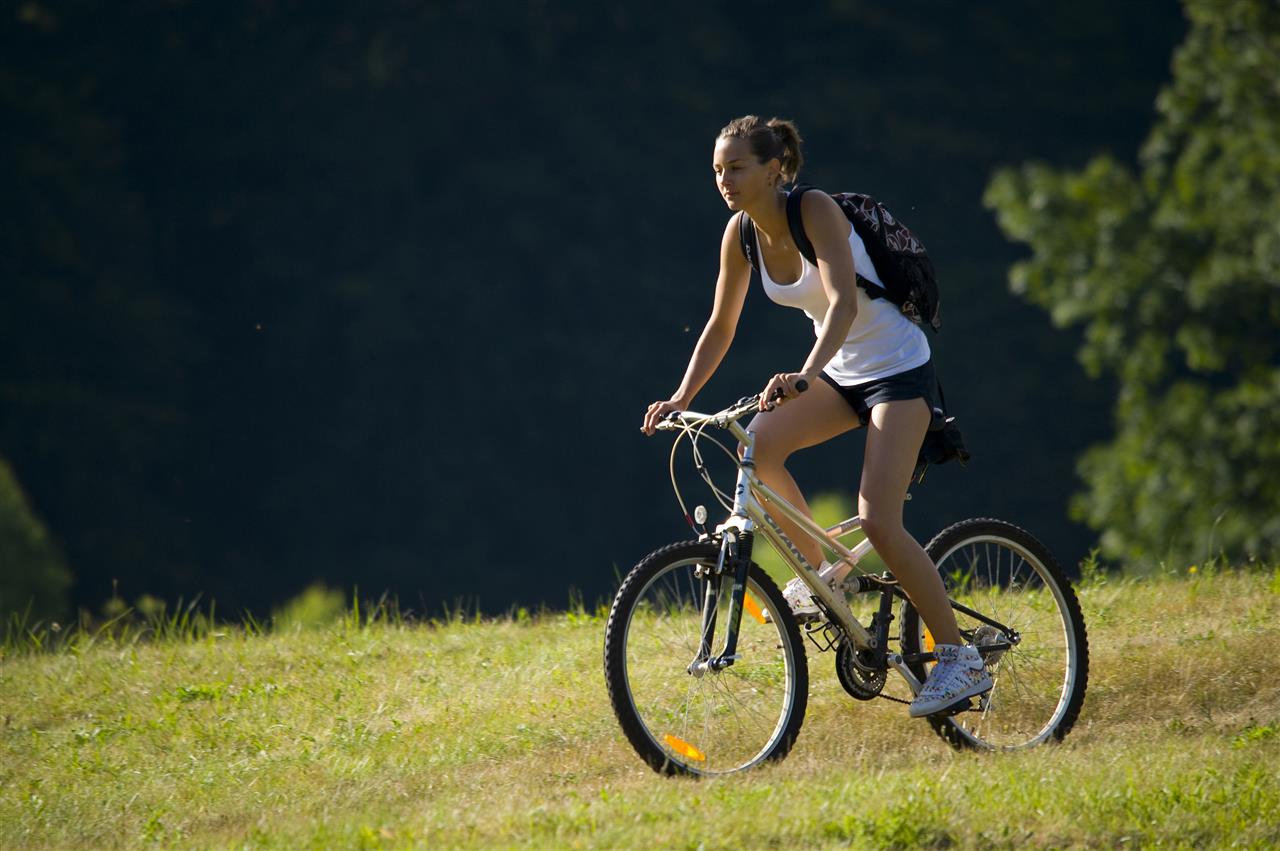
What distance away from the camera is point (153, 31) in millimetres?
46438

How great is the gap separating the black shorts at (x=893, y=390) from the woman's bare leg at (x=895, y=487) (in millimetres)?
25

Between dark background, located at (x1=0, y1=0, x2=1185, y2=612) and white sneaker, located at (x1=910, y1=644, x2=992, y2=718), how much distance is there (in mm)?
35063

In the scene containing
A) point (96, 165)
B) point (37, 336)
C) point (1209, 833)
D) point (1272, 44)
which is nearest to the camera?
point (1209, 833)

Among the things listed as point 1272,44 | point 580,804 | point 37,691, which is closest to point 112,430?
point 1272,44

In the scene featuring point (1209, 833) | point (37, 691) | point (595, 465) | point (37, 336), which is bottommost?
point (595, 465)

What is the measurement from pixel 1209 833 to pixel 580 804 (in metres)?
1.65

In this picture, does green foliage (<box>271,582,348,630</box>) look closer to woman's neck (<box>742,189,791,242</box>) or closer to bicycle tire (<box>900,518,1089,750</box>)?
bicycle tire (<box>900,518,1089,750</box>)

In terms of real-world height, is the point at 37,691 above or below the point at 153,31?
below

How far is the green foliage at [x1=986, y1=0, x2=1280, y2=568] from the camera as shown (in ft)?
57.9

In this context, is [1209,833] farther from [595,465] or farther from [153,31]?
[153,31]

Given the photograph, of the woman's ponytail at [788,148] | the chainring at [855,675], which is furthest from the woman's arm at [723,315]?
the chainring at [855,675]

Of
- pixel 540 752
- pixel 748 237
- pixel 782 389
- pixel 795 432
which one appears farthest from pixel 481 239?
pixel 782 389

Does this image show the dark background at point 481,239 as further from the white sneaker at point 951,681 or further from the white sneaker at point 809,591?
the white sneaker at point 809,591

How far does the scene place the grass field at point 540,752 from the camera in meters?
4.54
